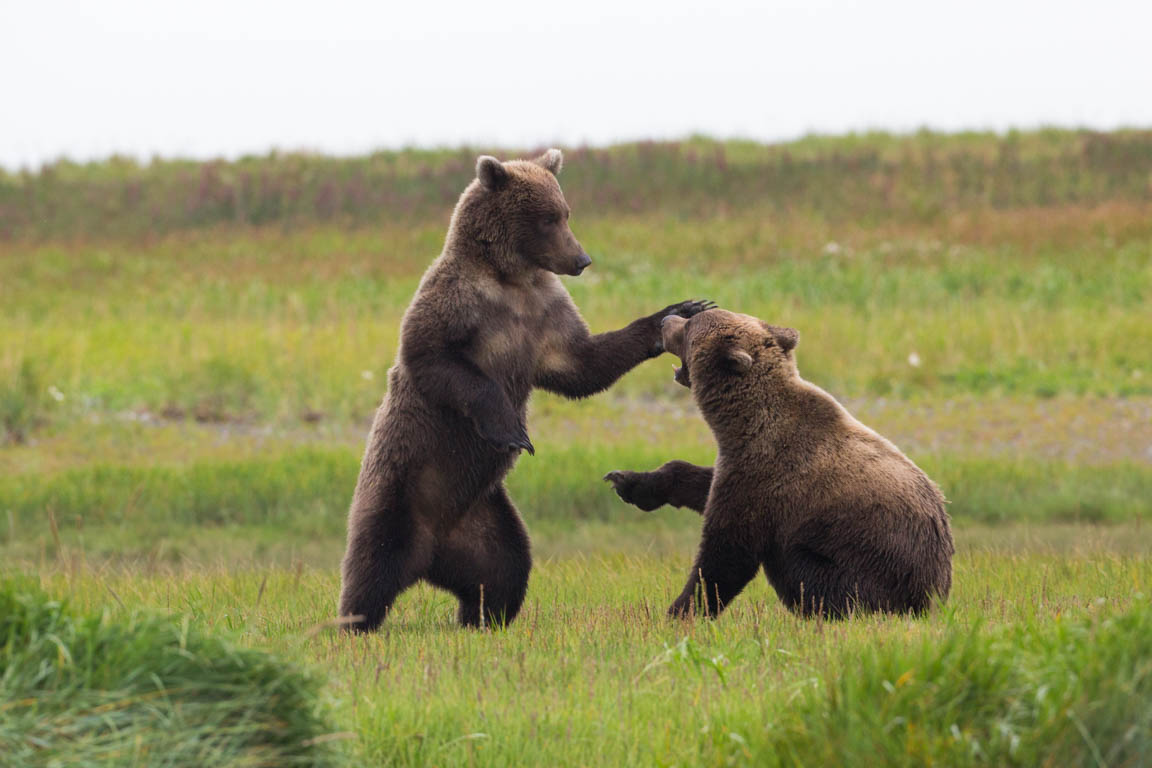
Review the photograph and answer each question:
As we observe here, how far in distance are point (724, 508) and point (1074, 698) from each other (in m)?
2.51

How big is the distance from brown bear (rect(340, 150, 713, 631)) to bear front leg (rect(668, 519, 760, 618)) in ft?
2.92

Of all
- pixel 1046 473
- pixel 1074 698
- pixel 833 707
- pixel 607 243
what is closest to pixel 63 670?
pixel 833 707

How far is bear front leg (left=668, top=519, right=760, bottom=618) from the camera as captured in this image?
5.59 metres

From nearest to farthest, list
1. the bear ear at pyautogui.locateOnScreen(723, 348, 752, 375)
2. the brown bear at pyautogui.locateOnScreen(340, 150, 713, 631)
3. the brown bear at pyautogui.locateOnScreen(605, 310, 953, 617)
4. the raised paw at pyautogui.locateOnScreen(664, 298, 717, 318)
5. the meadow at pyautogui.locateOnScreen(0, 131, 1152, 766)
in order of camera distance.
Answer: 1. the meadow at pyautogui.locateOnScreen(0, 131, 1152, 766)
2. the brown bear at pyautogui.locateOnScreen(605, 310, 953, 617)
3. the bear ear at pyautogui.locateOnScreen(723, 348, 752, 375)
4. the brown bear at pyautogui.locateOnScreen(340, 150, 713, 631)
5. the raised paw at pyautogui.locateOnScreen(664, 298, 717, 318)

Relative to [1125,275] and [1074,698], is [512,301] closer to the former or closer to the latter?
[1074,698]

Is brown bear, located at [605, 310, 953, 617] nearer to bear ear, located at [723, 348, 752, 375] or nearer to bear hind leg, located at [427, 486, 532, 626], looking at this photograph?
bear ear, located at [723, 348, 752, 375]

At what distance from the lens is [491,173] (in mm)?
5984

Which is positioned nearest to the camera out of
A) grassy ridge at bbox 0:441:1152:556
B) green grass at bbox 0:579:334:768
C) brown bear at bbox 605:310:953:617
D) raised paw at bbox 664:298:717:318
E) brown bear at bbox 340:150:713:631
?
green grass at bbox 0:579:334:768

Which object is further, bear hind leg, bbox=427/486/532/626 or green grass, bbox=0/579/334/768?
bear hind leg, bbox=427/486/532/626

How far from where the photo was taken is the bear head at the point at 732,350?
19.0ft

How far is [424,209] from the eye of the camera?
99.9 ft

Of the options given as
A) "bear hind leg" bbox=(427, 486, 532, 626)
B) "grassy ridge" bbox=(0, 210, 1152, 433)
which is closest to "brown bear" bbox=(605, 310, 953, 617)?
"bear hind leg" bbox=(427, 486, 532, 626)

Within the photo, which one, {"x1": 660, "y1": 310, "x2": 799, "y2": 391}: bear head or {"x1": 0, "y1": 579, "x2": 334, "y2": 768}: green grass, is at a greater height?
{"x1": 660, "y1": 310, "x2": 799, "y2": 391}: bear head

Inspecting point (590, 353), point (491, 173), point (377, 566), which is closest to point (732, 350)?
point (590, 353)
